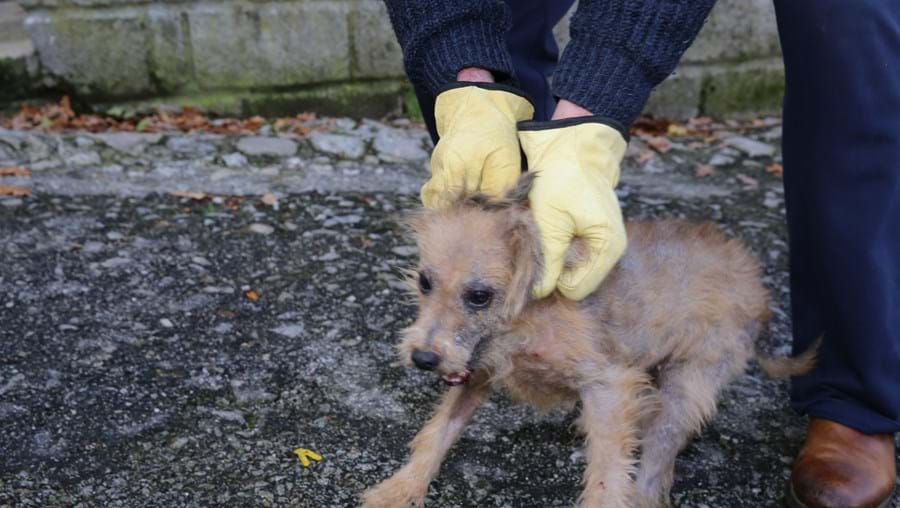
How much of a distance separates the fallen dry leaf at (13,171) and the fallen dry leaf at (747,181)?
13.3ft

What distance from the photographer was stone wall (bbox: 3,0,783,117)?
603 cm

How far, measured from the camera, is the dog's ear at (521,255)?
7.86 ft

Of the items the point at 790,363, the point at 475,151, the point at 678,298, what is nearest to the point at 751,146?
the point at 790,363

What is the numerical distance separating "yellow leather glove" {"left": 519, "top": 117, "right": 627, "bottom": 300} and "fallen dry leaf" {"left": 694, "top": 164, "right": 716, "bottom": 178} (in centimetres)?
334

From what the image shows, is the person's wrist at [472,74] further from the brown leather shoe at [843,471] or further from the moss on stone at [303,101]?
the moss on stone at [303,101]

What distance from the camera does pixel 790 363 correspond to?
2986 mm

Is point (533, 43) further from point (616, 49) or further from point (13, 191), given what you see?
point (13, 191)

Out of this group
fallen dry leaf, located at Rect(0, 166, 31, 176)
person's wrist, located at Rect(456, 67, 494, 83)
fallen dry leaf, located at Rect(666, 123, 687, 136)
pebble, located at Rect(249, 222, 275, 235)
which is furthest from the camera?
fallen dry leaf, located at Rect(666, 123, 687, 136)

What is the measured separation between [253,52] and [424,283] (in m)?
4.17

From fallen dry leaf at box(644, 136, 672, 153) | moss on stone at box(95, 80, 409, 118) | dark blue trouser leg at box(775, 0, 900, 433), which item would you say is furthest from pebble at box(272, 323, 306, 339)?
fallen dry leaf at box(644, 136, 672, 153)

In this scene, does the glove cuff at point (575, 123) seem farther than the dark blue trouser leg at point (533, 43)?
No

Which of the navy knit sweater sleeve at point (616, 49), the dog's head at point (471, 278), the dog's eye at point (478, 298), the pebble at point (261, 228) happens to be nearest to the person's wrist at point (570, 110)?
the navy knit sweater sleeve at point (616, 49)

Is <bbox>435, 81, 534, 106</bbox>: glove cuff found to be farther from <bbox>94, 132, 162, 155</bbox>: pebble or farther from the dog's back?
<bbox>94, 132, 162, 155</bbox>: pebble

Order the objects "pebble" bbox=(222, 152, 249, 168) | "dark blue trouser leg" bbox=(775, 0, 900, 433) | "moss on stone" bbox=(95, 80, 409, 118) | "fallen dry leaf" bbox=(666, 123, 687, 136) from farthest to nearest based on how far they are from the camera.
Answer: "fallen dry leaf" bbox=(666, 123, 687, 136), "moss on stone" bbox=(95, 80, 409, 118), "pebble" bbox=(222, 152, 249, 168), "dark blue trouser leg" bbox=(775, 0, 900, 433)
